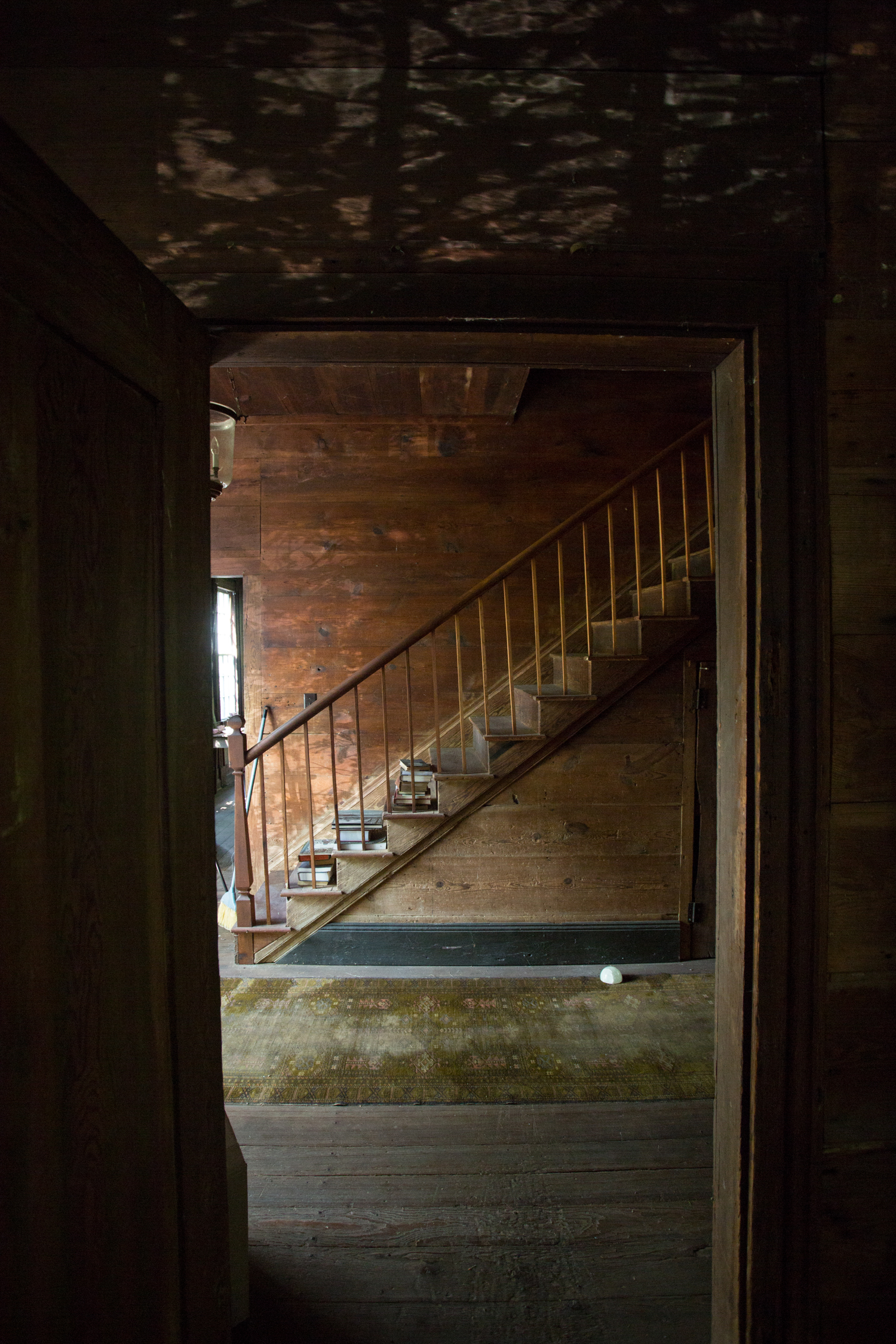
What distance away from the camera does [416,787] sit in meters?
3.72

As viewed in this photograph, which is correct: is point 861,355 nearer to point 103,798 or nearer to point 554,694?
point 103,798

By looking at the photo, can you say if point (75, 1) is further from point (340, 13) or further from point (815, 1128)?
point (815, 1128)

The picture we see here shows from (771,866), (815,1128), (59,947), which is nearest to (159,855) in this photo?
(59,947)

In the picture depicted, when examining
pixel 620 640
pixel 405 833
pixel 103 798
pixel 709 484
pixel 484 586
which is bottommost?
pixel 405 833

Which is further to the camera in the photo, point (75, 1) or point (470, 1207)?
point (470, 1207)

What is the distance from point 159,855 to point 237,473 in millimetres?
3644

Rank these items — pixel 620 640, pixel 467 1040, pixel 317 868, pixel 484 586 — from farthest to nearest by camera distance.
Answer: pixel 317 868, pixel 620 640, pixel 484 586, pixel 467 1040

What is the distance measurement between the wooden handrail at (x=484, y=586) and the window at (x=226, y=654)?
16.8ft

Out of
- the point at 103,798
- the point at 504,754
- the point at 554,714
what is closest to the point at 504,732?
the point at 504,754

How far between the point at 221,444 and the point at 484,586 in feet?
4.92

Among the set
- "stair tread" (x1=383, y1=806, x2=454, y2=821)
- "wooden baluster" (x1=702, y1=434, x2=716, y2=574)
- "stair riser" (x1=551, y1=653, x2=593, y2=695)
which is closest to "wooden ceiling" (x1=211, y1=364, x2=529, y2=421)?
"wooden baluster" (x1=702, y1=434, x2=716, y2=574)

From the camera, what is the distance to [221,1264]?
109 centimetres

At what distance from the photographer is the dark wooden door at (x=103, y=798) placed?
2.24 ft

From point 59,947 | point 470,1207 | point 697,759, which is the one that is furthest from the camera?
point 697,759
